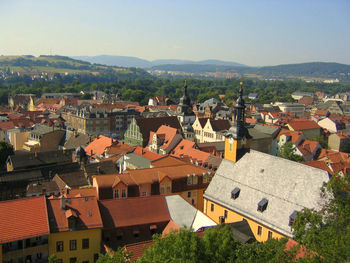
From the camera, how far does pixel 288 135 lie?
81812mm

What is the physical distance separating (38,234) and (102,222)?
17.6ft

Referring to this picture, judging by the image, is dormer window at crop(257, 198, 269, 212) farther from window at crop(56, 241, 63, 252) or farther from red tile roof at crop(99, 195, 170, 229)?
window at crop(56, 241, 63, 252)

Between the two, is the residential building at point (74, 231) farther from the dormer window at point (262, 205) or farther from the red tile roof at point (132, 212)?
the dormer window at point (262, 205)

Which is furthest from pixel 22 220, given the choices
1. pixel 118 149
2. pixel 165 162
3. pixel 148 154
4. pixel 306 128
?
pixel 306 128

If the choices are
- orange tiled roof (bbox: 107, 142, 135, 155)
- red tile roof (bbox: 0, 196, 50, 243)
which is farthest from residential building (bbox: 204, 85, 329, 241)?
orange tiled roof (bbox: 107, 142, 135, 155)

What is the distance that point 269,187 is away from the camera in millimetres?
34031

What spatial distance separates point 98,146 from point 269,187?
4057 centimetres

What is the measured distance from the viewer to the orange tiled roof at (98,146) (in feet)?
212

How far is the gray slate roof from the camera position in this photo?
102 feet

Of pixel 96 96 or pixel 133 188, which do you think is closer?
pixel 133 188

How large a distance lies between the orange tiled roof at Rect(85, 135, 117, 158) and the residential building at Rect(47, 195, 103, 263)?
33.0m

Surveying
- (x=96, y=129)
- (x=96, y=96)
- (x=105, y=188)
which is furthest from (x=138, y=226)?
(x=96, y=96)

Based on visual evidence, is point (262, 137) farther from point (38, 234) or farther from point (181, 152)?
point (38, 234)

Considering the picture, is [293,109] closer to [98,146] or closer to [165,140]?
[165,140]
